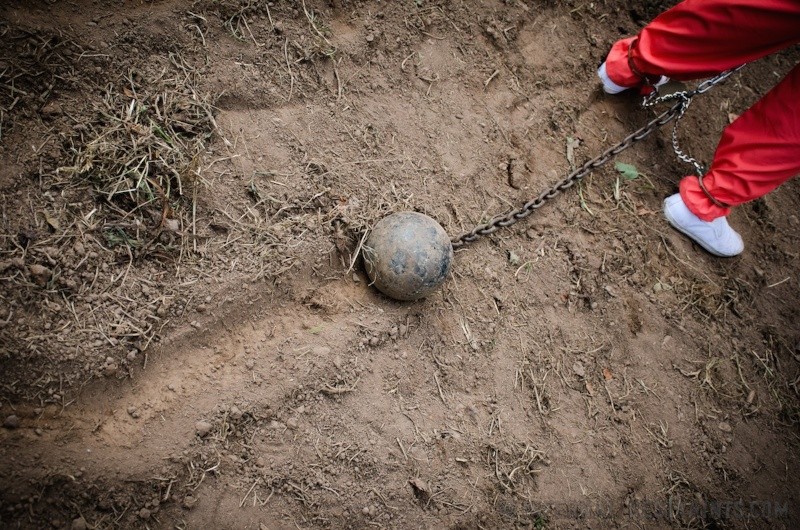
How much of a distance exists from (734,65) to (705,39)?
25 cm

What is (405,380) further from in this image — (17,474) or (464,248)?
(17,474)

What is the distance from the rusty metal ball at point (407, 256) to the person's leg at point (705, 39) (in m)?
1.86

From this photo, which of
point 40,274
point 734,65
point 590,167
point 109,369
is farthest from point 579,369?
point 40,274

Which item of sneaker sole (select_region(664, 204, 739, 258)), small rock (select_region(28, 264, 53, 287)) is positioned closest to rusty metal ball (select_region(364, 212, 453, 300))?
small rock (select_region(28, 264, 53, 287))

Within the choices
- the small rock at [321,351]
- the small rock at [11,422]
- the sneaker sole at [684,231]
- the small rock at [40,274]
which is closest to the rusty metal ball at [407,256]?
the small rock at [321,351]

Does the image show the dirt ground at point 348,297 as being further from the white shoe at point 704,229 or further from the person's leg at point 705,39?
the person's leg at point 705,39

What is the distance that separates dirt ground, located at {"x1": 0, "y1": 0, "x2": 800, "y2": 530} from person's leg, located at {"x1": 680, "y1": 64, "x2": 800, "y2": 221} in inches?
14.4

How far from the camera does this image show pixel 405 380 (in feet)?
8.67

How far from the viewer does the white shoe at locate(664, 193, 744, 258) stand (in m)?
3.37

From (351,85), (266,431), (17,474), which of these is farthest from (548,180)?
(17,474)

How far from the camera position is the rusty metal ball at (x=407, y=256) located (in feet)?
8.14

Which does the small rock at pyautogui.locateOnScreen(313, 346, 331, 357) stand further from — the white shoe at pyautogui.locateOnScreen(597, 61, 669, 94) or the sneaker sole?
the white shoe at pyautogui.locateOnScreen(597, 61, 669, 94)

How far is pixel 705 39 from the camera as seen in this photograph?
284 centimetres

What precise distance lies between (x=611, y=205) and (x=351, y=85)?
1.90 metres
